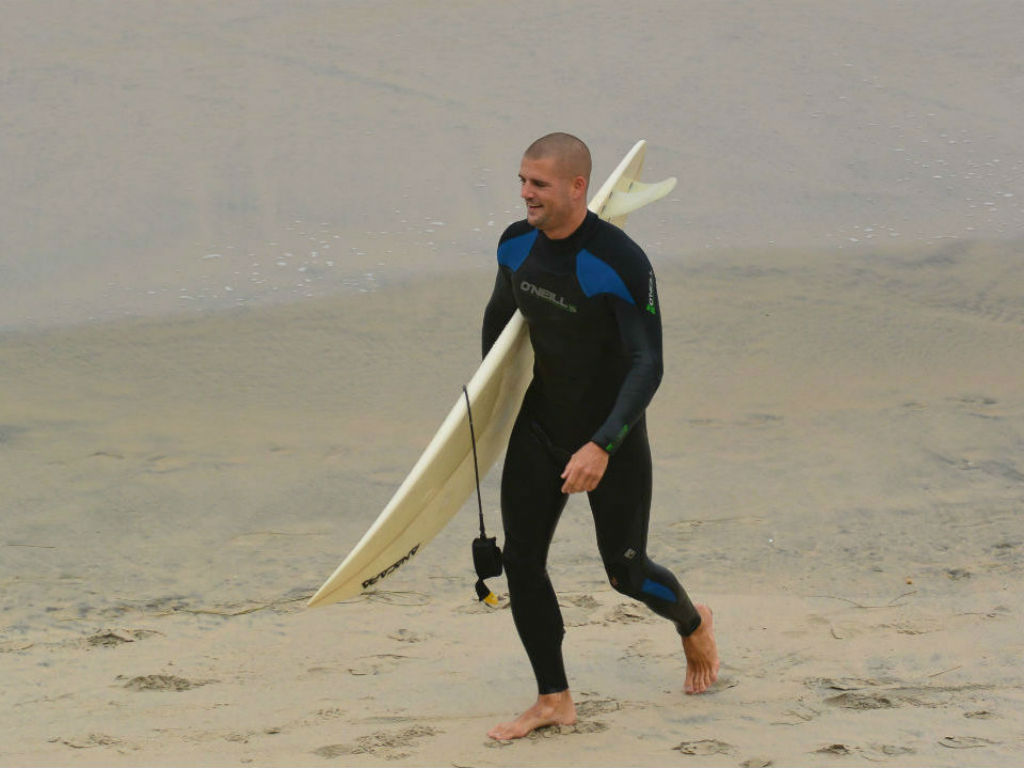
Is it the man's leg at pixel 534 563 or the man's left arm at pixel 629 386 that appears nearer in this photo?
the man's left arm at pixel 629 386

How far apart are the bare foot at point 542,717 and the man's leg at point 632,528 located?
1.29 feet

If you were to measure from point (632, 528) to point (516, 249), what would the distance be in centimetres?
94

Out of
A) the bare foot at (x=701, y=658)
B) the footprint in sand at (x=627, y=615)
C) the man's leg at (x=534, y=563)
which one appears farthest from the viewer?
the footprint in sand at (x=627, y=615)

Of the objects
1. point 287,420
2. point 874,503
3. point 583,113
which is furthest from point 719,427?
point 583,113

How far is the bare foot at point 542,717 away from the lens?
4.42 m

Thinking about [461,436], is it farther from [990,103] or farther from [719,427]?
[990,103]

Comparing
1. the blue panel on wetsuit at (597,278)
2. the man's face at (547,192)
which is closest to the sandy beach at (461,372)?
the blue panel on wetsuit at (597,278)

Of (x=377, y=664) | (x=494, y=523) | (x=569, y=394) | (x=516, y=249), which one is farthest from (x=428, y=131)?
(x=569, y=394)

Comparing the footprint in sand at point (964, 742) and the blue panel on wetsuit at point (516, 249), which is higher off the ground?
the blue panel on wetsuit at point (516, 249)

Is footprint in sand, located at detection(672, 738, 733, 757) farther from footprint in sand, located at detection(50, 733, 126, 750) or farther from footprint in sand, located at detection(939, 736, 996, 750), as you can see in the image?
footprint in sand, located at detection(50, 733, 126, 750)

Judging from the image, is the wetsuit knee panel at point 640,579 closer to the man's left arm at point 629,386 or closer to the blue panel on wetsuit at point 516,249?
the man's left arm at point 629,386

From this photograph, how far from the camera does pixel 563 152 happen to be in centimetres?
408

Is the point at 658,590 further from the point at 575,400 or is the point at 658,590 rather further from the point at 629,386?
the point at 629,386

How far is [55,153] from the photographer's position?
11148 mm
